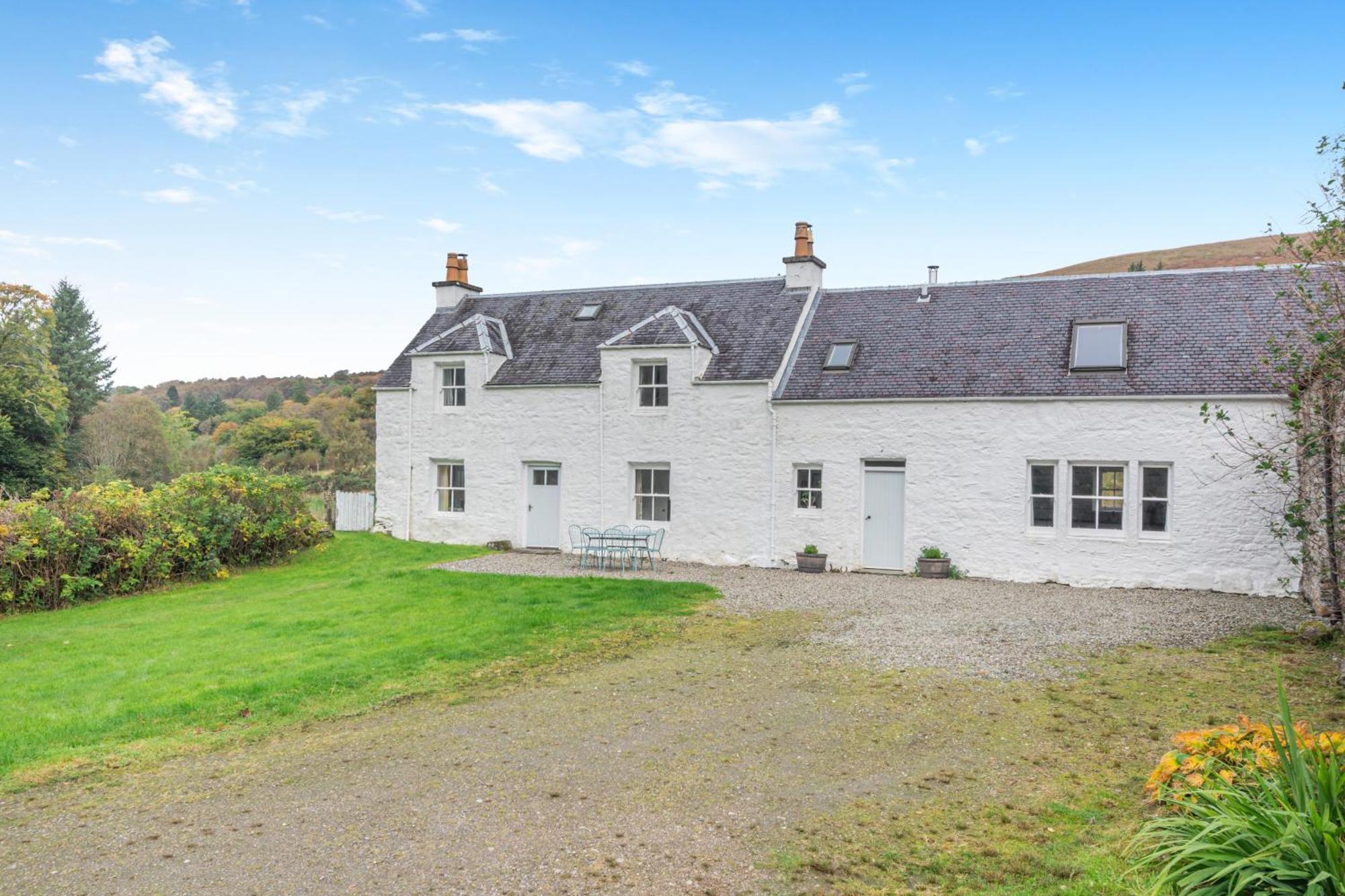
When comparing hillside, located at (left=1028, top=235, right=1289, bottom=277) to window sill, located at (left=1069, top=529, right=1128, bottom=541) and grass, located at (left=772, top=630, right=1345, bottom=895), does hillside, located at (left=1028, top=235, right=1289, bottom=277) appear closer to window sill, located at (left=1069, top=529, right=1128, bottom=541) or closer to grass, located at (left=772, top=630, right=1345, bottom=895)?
window sill, located at (left=1069, top=529, right=1128, bottom=541)

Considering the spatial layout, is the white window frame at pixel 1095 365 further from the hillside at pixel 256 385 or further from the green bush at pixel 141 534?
the hillside at pixel 256 385

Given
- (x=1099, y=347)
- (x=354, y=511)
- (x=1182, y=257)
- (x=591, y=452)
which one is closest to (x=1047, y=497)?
(x=1099, y=347)

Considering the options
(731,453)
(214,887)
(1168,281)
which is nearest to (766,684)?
(214,887)

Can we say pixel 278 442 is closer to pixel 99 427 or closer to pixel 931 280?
pixel 99 427

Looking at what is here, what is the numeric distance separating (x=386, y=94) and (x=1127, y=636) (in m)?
16.5

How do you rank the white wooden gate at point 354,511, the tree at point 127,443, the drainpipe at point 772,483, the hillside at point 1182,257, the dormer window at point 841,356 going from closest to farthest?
the drainpipe at point 772,483 → the dormer window at point 841,356 → the white wooden gate at point 354,511 → the tree at point 127,443 → the hillside at point 1182,257

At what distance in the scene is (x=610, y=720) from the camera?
27.3 feet

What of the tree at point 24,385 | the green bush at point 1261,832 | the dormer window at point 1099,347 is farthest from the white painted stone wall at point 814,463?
the tree at point 24,385

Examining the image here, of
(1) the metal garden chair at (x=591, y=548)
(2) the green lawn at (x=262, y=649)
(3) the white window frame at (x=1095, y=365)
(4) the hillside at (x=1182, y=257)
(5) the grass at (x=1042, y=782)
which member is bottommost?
(2) the green lawn at (x=262, y=649)

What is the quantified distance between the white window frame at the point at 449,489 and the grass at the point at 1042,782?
54.8 ft

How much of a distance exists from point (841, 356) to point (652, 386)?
479cm

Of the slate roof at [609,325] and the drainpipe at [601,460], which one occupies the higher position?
the slate roof at [609,325]

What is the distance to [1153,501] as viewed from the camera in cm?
1702

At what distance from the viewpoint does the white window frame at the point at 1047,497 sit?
17734mm
